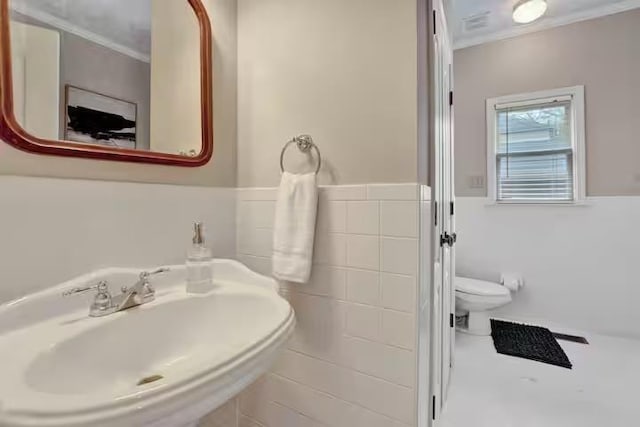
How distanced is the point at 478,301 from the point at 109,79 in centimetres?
246

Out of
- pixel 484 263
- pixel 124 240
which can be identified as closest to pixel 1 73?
pixel 124 240

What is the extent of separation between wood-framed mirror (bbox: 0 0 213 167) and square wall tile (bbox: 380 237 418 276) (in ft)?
2.47

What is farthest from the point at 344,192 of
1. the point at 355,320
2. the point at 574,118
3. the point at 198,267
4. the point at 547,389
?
the point at 574,118

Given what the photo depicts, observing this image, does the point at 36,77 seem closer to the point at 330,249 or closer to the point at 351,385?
the point at 330,249

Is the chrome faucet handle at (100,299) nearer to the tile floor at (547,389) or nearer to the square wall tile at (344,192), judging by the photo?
the square wall tile at (344,192)

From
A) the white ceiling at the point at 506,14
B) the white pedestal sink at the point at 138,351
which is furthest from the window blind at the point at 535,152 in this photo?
the white pedestal sink at the point at 138,351

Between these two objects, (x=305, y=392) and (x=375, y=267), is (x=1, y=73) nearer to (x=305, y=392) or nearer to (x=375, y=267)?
(x=375, y=267)

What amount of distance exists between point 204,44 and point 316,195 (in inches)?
28.9

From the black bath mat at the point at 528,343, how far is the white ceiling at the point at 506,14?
2.26 metres

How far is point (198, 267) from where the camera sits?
983 mm

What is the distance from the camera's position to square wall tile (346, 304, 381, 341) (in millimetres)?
972

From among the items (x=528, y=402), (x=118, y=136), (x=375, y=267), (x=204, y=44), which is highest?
(x=204, y=44)

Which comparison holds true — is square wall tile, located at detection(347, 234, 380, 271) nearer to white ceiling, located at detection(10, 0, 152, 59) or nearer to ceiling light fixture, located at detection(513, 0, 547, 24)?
white ceiling, located at detection(10, 0, 152, 59)

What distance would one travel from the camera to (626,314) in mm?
2283
